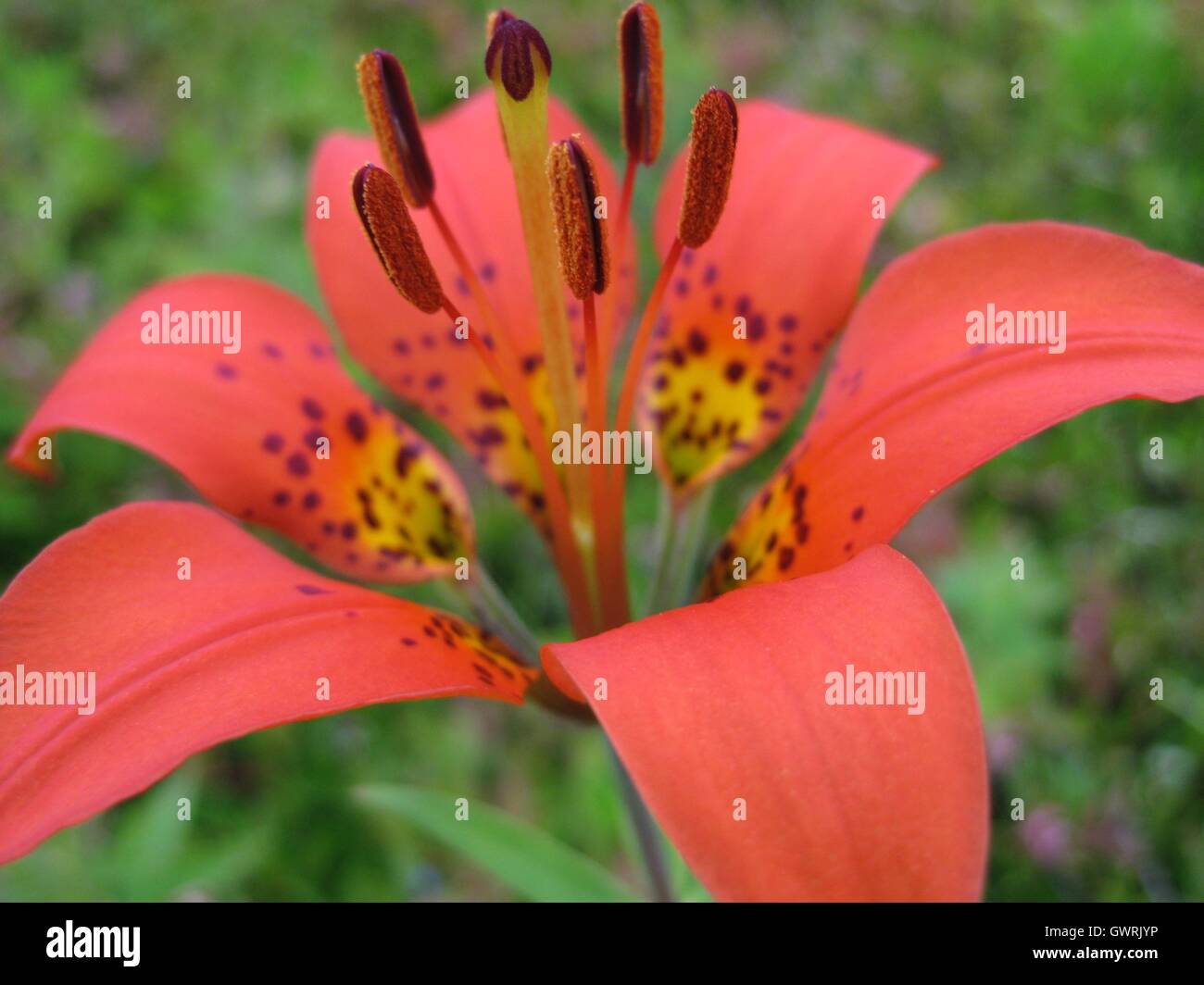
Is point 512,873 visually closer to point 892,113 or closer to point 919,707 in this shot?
point 919,707

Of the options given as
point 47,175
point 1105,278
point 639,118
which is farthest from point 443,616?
point 47,175
